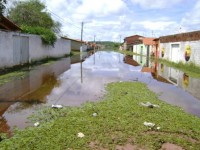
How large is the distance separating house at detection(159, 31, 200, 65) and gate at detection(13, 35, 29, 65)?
48.8ft

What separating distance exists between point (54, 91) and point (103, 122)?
5.34 metres

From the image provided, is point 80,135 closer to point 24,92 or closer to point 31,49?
point 24,92

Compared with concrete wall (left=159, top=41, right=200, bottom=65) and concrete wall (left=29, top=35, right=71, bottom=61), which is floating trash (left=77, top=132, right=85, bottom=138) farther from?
concrete wall (left=159, top=41, right=200, bottom=65)

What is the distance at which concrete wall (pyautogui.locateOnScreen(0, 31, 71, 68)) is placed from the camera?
18.4 m

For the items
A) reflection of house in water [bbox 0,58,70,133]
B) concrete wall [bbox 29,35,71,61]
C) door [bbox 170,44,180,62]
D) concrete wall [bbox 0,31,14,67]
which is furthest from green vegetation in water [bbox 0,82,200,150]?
door [bbox 170,44,180,62]

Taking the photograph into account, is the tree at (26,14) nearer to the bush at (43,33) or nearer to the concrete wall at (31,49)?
the concrete wall at (31,49)

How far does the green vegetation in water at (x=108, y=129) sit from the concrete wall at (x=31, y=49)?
10.8m

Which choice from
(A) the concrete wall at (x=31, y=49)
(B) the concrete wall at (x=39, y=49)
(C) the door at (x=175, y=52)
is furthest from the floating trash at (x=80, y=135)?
(C) the door at (x=175, y=52)

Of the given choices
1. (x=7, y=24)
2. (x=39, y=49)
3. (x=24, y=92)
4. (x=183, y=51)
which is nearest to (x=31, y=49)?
(x=39, y=49)

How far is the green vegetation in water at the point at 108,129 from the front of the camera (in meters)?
6.13

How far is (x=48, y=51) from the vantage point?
31.8m

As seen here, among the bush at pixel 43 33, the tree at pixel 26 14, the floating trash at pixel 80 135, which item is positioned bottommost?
the floating trash at pixel 80 135

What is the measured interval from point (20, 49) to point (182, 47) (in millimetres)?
17430

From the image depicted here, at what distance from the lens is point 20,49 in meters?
21.9
